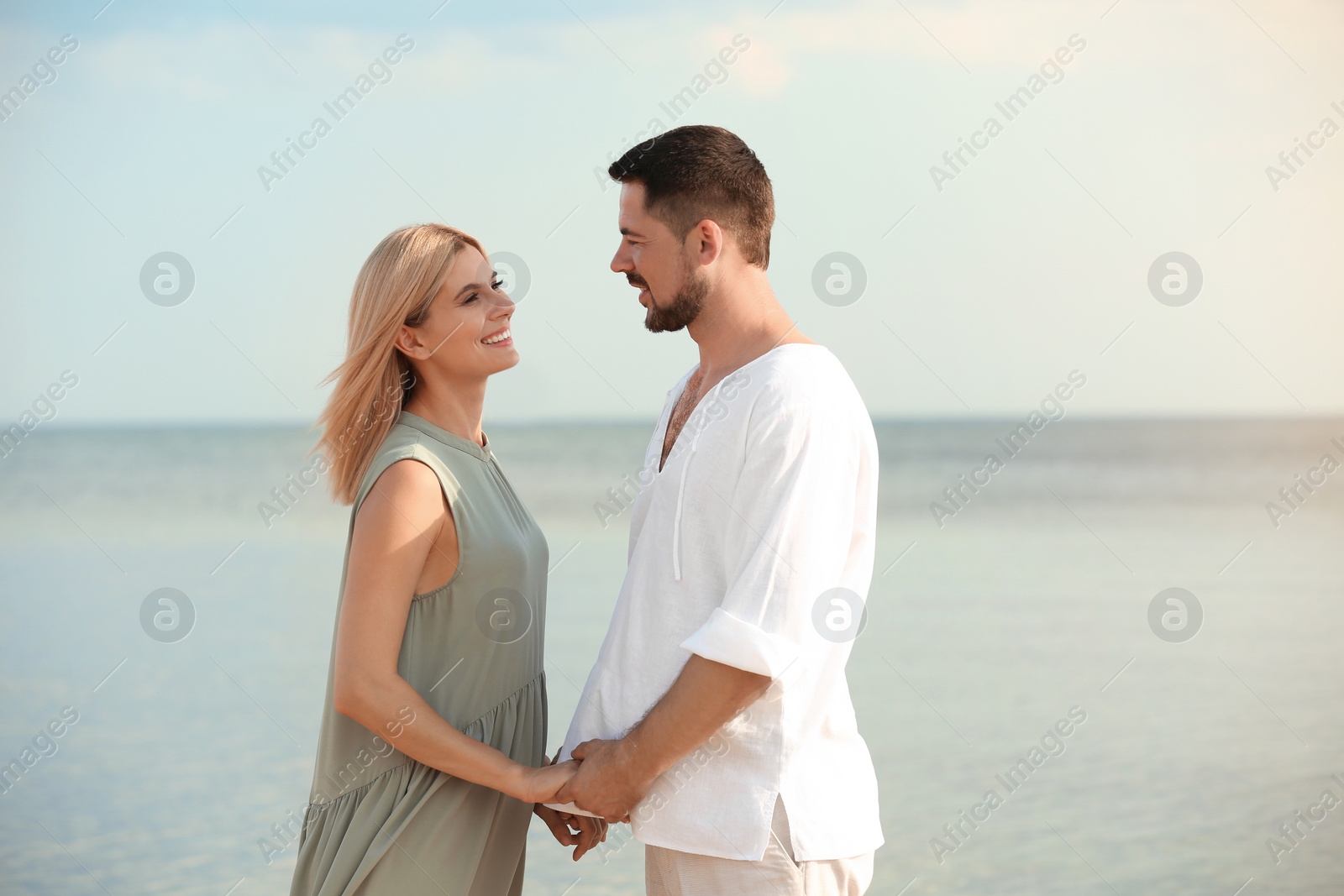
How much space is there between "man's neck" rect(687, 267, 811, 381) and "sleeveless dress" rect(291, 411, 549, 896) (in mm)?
506

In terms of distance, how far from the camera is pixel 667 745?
1.69 metres

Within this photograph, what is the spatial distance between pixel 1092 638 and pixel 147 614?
758 centimetres

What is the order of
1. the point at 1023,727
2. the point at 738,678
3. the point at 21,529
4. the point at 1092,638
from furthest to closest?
the point at 21,529 → the point at 1092,638 → the point at 1023,727 → the point at 738,678

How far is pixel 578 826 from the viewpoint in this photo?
6.85 feet

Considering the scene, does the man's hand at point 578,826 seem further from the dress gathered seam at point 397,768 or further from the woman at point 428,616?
the dress gathered seam at point 397,768

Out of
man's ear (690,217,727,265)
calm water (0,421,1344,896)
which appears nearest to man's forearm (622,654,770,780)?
man's ear (690,217,727,265)

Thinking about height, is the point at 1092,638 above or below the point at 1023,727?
above

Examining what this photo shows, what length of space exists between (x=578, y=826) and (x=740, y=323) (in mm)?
1018

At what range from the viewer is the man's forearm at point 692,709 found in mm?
1644

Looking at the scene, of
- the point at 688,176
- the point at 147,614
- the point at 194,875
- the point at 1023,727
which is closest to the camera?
the point at 688,176

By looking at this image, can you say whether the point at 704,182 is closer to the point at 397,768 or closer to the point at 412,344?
the point at 412,344

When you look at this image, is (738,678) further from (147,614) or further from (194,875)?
(147,614)

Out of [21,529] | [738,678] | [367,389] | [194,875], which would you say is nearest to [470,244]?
[367,389]

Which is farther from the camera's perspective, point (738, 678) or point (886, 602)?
point (886, 602)
